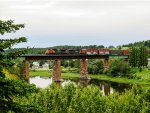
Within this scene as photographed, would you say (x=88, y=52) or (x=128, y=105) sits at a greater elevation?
(x=88, y=52)

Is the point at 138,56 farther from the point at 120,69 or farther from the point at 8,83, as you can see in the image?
the point at 8,83

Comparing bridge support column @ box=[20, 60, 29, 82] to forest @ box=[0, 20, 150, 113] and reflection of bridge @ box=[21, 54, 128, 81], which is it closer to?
reflection of bridge @ box=[21, 54, 128, 81]

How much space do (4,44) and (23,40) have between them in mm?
829

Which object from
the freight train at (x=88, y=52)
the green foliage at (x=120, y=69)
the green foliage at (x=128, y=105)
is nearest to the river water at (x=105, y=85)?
the green foliage at (x=120, y=69)

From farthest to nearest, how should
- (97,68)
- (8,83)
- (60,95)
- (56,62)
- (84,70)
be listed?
(97,68) → (84,70) → (56,62) → (60,95) → (8,83)

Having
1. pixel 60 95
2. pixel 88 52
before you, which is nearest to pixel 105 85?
pixel 88 52

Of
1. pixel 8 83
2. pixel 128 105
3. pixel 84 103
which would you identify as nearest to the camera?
pixel 8 83

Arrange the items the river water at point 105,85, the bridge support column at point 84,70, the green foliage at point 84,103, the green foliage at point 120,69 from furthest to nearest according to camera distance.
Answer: the green foliage at point 120,69
the bridge support column at point 84,70
the river water at point 105,85
the green foliage at point 84,103

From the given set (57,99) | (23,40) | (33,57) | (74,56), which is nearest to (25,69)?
(33,57)

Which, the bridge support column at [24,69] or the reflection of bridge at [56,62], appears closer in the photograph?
the bridge support column at [24,69]

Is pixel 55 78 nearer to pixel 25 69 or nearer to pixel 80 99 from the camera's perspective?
pixel 25 69

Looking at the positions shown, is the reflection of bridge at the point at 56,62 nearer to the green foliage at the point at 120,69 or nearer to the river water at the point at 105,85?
the river water at the point at 105,85

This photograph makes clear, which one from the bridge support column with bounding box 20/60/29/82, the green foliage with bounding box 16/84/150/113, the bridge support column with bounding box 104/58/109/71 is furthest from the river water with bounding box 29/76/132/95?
the green foliage with bounding box 16/84/150/113

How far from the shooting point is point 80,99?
50344 millimetres
